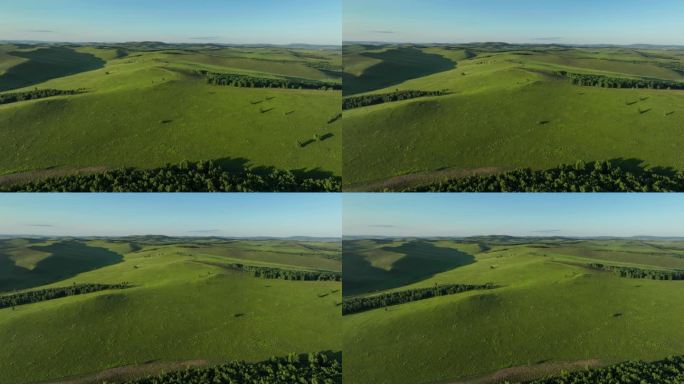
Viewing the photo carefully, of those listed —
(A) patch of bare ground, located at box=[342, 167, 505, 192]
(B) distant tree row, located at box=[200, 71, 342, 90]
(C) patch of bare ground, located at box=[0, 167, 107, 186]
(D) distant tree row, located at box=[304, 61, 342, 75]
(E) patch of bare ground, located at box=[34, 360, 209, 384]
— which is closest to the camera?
(C) patch of bare ground, located at box=[0, 167, 107, 186]

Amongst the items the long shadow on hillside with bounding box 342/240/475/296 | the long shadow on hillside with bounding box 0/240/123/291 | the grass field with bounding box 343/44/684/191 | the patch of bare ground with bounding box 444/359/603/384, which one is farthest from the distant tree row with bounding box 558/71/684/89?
the long shadow on hillside with bounding box 0/240/123/291

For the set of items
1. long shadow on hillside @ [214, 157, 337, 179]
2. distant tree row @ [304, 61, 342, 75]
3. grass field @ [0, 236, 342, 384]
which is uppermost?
distant tree row @ [304, 61, 342, 75]

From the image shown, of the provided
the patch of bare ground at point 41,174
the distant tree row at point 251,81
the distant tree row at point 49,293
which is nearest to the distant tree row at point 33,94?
the patch of bare ground at point 41,174

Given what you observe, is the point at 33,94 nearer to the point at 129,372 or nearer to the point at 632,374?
the point at 129,372

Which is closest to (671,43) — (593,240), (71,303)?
(593,240)

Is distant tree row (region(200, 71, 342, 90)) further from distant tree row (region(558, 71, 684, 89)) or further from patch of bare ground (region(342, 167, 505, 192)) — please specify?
distant tree row (region(558, 71, 684, 89))

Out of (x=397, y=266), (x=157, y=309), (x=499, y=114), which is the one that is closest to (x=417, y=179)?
(x=397, y=266)

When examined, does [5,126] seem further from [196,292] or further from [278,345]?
[278,345]

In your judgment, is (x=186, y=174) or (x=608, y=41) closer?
(x=186, y=174)
